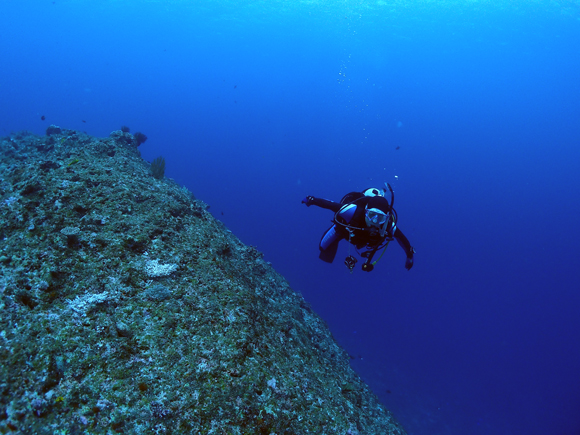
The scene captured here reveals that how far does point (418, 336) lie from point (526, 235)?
73948mm

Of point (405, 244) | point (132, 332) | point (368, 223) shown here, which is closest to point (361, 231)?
point (368, 223)

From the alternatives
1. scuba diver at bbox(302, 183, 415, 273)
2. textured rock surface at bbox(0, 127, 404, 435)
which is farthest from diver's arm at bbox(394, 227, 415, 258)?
textured rock surface at bbox(0, 127, 404, 435)

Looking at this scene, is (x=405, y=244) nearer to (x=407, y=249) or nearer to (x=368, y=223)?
(x=407, y=249)

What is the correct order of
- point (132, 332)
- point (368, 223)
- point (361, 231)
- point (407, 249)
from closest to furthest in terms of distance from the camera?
point (132, 332), point (368, 223), point (361, 231), point (407, 249)

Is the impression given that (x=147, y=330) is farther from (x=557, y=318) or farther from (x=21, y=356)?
(x=557, y=318)

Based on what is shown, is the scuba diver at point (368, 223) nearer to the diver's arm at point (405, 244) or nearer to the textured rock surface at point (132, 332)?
the diver's arm at point (405, 244)

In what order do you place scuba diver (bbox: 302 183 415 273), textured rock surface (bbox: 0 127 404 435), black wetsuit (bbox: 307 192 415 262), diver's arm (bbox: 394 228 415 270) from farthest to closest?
diver's arm (bbox: 394 228 415 270), black wetsuit (bbox: 307 192 415 262), scuba diver (bbox: 302 183 415 273), textured rock surface (bbox: 0 127 404 435)

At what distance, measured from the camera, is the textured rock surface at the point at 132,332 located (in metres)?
2.04

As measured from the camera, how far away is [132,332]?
252 cm

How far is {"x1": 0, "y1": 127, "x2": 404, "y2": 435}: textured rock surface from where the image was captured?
2041mm

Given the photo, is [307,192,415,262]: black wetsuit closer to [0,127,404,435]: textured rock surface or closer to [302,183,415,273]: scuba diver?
[302,183,415,273]: scuba diver

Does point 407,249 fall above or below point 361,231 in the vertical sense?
above

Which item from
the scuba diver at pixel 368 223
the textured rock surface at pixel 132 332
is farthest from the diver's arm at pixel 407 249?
the textured rock surface at pixel 132 332

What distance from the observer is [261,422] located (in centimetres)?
230
